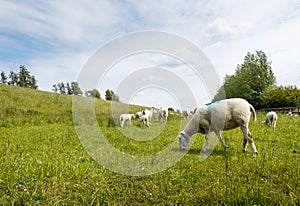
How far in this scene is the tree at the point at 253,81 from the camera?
67.0 m

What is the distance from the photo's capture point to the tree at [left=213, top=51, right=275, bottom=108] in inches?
2637

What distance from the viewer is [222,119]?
9336mm

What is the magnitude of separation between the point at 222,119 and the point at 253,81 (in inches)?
2574

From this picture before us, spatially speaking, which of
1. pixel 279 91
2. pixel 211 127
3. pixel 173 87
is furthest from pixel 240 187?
pixel 279 91

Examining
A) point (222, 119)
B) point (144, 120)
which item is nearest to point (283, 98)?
point (144, 120)

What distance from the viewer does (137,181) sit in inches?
219

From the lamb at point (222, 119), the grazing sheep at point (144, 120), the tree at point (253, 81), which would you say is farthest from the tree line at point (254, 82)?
the lamb at point (222, 119)

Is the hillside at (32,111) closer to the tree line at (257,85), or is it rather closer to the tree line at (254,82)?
the tree line at (257,85)

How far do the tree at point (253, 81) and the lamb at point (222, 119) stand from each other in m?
58.0

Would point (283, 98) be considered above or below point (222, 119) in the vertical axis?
above

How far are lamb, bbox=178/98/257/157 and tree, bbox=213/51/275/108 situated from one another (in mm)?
58018

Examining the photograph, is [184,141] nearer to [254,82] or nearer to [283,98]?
[283,98]

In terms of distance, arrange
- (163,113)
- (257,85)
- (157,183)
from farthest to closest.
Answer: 1. (257,85)
2. (163,113)
3. (157,183)

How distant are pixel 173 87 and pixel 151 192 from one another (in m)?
4.30
